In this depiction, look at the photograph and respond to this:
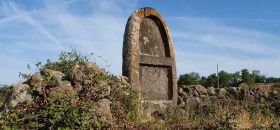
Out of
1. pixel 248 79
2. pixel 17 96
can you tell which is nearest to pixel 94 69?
pixel 17 96

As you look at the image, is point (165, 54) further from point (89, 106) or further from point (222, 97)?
point (89, 106)

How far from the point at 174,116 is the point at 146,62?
2.63 meters

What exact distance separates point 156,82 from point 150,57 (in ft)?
3.31

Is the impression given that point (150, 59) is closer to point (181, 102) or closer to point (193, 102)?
point (181, 102)

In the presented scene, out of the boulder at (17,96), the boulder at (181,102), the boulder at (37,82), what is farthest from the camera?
the boulder at (181,102)

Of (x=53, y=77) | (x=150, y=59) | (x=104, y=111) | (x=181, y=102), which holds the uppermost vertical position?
(x=150, y=59)

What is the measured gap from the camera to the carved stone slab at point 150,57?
1276cm

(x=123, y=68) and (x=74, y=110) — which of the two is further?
(x=123, y=68)

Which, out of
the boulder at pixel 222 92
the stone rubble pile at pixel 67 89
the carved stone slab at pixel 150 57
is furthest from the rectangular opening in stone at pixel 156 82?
the stone rubble pile at pixel 67 89

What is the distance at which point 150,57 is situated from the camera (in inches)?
545

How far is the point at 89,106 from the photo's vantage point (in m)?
7.68

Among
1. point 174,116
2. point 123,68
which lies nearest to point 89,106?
point 174,116

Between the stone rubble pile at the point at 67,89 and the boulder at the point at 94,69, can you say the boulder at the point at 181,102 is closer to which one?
the boulder at the point at 94,69

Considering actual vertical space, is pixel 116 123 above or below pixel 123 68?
below
